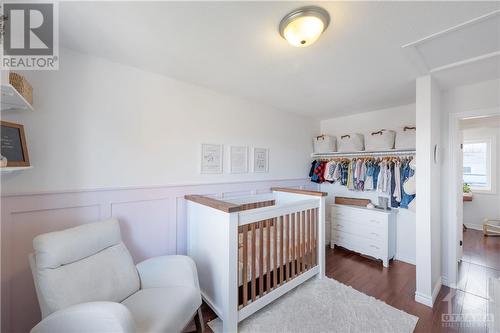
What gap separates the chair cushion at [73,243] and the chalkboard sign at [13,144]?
54cm

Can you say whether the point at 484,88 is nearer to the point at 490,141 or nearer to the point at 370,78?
the point at 370,78

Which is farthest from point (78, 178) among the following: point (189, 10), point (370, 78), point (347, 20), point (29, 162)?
point (370, 78)

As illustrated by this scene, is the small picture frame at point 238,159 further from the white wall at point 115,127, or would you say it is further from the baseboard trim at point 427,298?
the baseboard trim at point 427,298

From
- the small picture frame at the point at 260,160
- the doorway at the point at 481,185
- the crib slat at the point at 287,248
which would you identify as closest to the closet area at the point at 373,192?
the small picture frame at the point at 260,160

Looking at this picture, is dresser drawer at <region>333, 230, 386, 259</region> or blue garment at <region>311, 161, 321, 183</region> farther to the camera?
blue garment at <region>311, 161, 321, 183</region>

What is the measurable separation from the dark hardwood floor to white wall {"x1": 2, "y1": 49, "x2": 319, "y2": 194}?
1519 millimetres

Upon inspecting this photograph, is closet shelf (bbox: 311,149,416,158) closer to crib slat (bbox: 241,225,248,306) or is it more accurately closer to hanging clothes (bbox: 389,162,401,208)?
hanging clothes (bbox: 389,162,401,208)

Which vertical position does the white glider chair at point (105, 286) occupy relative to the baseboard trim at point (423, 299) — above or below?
above

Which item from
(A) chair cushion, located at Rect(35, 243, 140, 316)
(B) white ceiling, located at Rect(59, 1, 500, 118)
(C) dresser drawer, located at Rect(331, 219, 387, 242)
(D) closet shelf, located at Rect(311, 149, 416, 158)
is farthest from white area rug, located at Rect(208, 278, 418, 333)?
(B) white ceiling, located at Rect(59, 1, 500, 118)

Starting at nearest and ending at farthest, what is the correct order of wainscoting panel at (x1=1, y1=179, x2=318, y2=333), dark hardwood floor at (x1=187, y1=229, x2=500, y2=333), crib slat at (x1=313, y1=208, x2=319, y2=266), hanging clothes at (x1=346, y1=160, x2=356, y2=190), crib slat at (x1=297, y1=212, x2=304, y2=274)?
wainscoting panel at (x1=1, y1=179, x2=318, y2=333), dark hardwood floor at (x1=187, y1=229, x2=500, y2=333), crib slat at (x1=297, y1=212, x2=304, y2=274), crib slat at (x1=313, y1=208, x2=319, y2=266), hanging clothes at (x1=346, y1=160, x2=356, y2=190)

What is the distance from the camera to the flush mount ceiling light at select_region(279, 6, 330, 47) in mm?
1175

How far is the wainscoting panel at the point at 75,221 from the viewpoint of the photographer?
1403 mm

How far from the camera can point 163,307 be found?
1280mm

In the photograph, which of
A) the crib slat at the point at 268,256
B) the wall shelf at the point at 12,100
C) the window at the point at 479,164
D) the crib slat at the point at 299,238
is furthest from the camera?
the window at the point at 479,164
